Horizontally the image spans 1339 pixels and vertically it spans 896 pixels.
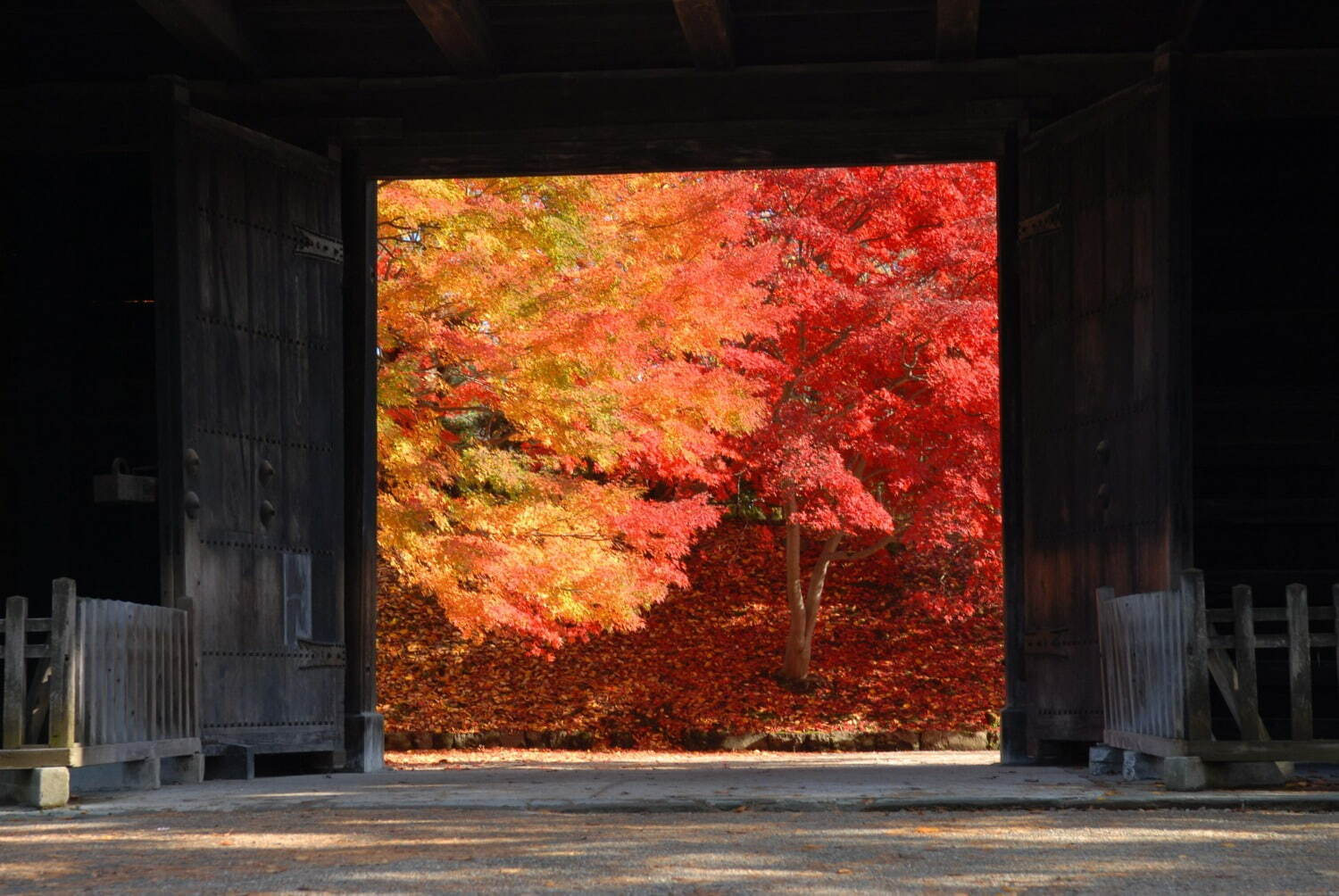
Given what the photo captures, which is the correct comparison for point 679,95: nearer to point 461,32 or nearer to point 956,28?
point 461,32

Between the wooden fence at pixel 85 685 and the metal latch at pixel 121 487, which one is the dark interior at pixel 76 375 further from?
the wooden fence at pixel 85 685

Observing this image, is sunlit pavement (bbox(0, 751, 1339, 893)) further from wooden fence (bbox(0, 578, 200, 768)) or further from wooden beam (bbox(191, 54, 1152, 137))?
wooden beam (bbox(191, 54, 1152, 137))

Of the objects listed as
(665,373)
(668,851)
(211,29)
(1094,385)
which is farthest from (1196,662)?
(665,373)

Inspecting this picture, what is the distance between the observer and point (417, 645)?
1970cm

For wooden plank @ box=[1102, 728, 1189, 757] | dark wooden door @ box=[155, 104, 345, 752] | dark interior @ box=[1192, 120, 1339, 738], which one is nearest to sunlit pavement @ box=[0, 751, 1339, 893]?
wooden plank @ box=[1102, 728, 1189, 757]

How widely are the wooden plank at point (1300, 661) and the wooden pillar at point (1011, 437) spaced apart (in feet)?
7.65

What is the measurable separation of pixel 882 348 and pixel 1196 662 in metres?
9.17

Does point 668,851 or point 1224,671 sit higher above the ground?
point 1224,671

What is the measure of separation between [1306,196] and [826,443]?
22.5 feet

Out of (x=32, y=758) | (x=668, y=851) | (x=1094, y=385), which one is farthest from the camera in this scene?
(x=1094, y=385)

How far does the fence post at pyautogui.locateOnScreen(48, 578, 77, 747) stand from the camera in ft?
21.9

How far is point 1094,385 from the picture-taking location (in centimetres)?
851

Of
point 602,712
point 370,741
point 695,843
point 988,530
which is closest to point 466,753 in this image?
point 602,712

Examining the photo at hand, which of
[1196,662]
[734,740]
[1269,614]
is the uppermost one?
[1269,614]
